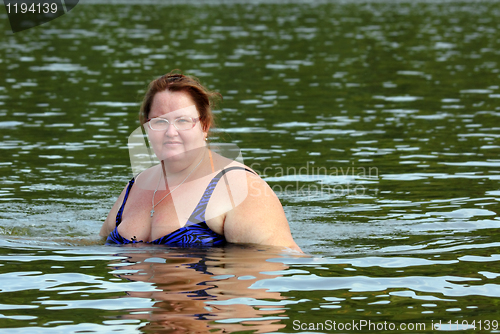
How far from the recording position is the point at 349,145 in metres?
14.3

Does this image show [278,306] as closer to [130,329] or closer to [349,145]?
[130,329]

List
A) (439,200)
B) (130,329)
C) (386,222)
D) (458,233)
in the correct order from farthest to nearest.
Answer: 1. (439,200)
2. (386,222)
3. (458,233)
4. (130,329)

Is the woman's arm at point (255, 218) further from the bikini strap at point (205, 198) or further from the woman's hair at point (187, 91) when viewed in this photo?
the woman's hair at point (187, 91)

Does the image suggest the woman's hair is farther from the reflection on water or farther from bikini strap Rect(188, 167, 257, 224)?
the reflection on water

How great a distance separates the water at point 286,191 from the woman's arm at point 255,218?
0.18m

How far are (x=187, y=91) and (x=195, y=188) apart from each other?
85 cm

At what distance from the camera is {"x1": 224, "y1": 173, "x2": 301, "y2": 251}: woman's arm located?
6.65 meters

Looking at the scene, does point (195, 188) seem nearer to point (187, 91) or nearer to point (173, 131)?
point (173, 131)

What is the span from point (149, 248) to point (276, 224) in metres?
1.27

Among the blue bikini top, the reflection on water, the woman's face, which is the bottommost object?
the reflection on water

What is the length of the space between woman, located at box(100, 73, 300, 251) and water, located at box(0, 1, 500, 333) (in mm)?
212

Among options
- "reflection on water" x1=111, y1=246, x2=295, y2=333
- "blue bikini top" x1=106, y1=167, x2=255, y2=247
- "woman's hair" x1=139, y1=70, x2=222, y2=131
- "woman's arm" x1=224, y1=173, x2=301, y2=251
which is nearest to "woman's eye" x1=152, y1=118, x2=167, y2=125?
"woman's hair" x1=139, y1=70, x2=222, y2=131

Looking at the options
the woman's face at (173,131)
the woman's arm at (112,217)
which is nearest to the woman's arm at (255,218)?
the woman's face at (173,131)

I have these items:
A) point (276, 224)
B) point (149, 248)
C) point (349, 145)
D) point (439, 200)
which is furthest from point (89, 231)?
point (349, 145)
